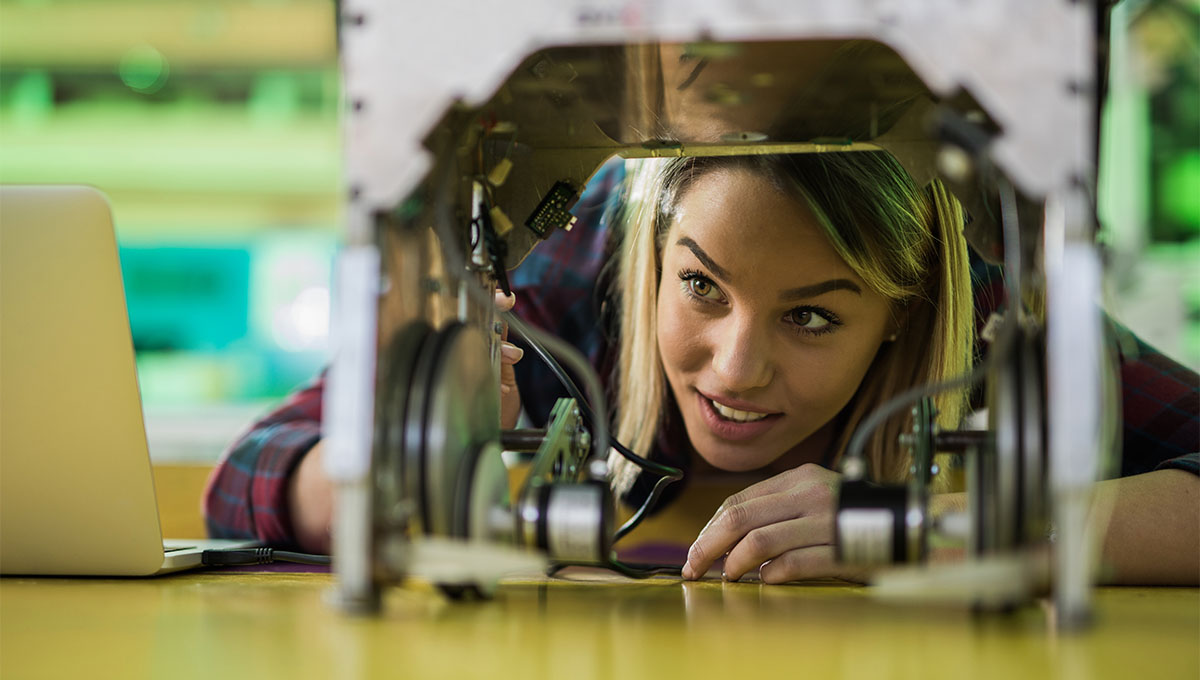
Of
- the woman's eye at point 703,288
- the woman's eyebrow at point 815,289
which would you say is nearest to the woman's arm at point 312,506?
the woman's eye at point 703,288

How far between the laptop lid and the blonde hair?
573 millimetres

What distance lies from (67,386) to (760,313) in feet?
2.13

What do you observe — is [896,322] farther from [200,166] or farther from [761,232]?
[200,166]

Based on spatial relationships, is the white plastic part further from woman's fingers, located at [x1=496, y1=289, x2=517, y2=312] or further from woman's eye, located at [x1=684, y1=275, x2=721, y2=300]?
woman's eye, located at [x1=684, y1=275, x2=721, y2=300]

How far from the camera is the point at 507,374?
109 cm

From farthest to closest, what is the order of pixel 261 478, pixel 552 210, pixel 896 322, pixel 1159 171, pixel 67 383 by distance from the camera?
pixel 1159 171, pixel 261 478, pixel 896 322, pixel 552 210, pixel 67 383

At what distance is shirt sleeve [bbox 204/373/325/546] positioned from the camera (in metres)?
1.40

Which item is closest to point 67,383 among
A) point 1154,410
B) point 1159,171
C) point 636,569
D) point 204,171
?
point 636,569

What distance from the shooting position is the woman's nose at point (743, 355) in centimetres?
112

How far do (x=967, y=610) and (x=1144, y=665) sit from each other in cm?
16

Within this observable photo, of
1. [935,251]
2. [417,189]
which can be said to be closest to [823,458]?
[935,251]

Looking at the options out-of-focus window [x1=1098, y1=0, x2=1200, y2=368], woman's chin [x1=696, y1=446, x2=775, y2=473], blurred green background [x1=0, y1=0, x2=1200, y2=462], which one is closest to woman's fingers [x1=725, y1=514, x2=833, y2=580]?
woman's chin [x1=696, y1=446, x2=775, y2=473]

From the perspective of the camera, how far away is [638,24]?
24.1 inches

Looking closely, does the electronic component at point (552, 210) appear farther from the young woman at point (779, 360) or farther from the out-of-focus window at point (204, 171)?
the out-of-focus window at point (204, 171)
